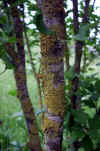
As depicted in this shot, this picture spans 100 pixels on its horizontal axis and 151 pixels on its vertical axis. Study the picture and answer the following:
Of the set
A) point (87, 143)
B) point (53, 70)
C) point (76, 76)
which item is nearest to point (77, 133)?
point (87, 143)

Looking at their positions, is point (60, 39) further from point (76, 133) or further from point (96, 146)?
point (96, 146)

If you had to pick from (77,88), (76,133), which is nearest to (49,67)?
(77,88)

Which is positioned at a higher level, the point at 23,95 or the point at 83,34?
the point at 83,34

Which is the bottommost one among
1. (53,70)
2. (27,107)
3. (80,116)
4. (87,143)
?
(87,143)

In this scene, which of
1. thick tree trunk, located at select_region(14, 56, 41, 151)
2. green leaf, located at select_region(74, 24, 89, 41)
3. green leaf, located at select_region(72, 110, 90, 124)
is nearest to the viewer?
green leaf, located at select_region(74, 24, 89, 41)

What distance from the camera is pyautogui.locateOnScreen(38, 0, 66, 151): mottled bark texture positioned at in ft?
1.14

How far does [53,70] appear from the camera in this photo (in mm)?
368

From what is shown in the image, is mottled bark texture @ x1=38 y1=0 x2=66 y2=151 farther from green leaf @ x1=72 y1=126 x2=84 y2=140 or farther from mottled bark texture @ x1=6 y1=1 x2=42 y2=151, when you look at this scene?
green leaf @ x1=72 y1=126 x2=84 y2=140

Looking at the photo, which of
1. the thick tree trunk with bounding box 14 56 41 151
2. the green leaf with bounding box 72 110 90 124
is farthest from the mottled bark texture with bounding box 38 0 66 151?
the green leaf with bounding box 72 110 90 124

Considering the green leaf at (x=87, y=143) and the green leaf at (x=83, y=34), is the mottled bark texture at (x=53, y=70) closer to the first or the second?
the green leaf at (x=83, y=34)

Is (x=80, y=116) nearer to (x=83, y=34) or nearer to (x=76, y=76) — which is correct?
(x=76, y=76)

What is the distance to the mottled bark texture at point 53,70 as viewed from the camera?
1.14 feet

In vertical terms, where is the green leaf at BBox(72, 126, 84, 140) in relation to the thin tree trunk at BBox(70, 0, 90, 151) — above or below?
below

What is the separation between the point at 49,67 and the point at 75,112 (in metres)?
0.47
